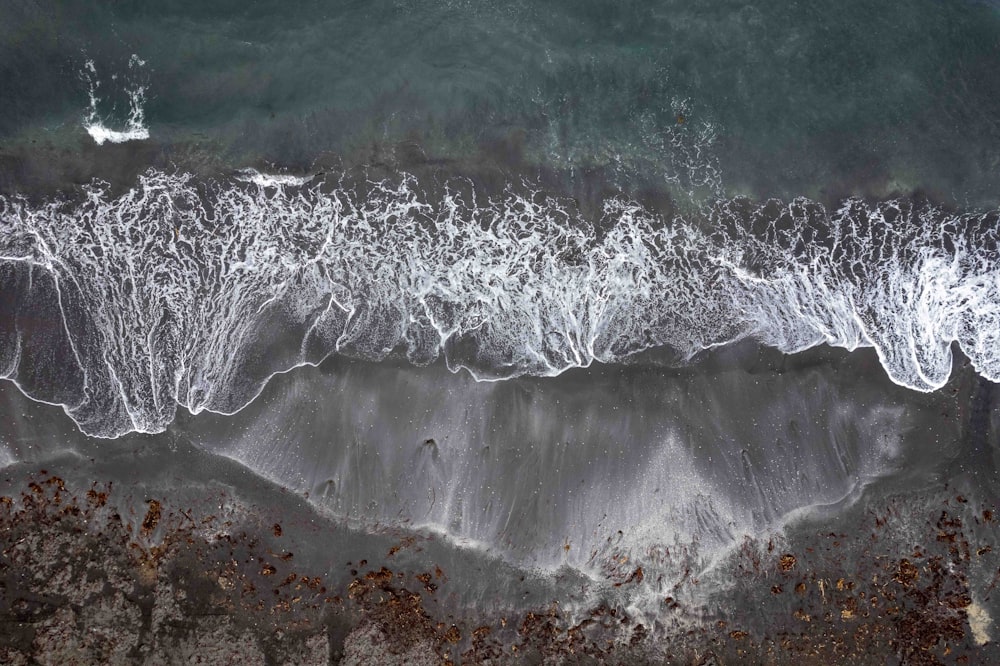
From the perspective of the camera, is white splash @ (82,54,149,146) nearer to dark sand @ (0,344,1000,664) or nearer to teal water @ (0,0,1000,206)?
teal water @ (0,0,1000,206)

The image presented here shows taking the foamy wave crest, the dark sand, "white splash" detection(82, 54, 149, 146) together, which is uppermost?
"white splash" detection(82, 54, 149, 146)

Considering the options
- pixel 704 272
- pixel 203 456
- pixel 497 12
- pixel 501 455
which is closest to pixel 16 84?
pixel 203 456

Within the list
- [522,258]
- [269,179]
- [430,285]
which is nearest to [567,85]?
[522,258]

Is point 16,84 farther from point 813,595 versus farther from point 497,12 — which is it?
point 813,595

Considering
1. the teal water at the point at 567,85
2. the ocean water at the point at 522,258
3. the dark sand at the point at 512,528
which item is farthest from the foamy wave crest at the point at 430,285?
the teal water at the point at 567,85

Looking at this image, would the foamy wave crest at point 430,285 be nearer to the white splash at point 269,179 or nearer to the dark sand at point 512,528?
the white splash at point 269,179

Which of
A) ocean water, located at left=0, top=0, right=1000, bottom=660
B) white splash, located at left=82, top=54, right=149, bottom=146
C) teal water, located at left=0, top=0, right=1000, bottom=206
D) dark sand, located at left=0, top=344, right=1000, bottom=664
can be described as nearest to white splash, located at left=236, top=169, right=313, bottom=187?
ocean water, located at left=0, top=0, right=1000, bottom=660

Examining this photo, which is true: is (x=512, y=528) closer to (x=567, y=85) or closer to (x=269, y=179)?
(x=269, y=179)
